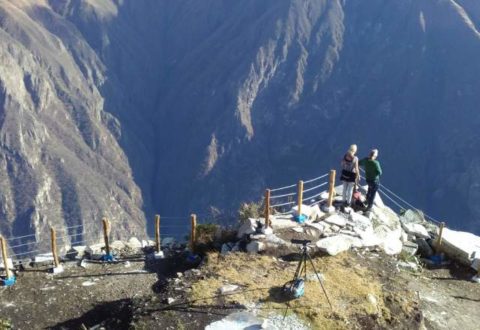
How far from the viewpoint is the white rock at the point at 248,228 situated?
1625cm

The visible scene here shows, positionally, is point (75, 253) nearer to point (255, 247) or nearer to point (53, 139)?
point (255, 247)

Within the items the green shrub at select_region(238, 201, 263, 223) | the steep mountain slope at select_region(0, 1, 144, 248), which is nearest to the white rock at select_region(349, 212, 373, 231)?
the green shrub at select_region(238, 201, 263, 223)

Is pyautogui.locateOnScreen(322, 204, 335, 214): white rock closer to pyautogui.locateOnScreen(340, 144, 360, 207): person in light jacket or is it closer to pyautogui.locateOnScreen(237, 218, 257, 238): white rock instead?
pyautogui.locateOnScreen(340, 144, 360, 207): person in light jacket

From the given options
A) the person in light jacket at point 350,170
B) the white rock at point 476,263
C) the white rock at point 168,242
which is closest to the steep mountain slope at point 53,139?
the white rock at point 168,242

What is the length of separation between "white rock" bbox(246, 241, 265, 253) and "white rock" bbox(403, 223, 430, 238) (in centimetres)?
661

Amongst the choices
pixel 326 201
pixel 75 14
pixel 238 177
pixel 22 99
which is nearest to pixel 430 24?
pixel 238 177

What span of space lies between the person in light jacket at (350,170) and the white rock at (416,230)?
281 centimetres

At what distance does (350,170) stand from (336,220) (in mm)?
1698

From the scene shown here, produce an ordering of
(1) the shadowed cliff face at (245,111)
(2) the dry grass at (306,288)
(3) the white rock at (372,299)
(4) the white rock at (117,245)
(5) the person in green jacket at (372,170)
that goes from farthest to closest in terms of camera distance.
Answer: (1) the shadowed cliff face at (245,111) < (4) the white rock at (117,245) < (5) the person in green jacket at (372,170) < (3) the white rock at (372,299) < (2) the dry grass at (306,288)

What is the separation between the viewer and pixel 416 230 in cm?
1934

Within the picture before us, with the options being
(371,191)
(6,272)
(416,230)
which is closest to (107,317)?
(6,272)

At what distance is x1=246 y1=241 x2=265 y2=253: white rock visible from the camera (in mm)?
15281

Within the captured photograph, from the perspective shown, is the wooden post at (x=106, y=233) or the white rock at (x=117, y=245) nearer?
the wooden post at (x=106, y=233)

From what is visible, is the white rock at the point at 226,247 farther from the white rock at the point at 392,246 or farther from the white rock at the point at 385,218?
the white rock at the point at 385,218
